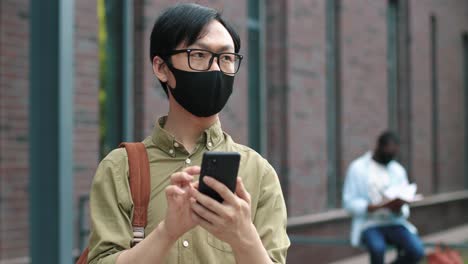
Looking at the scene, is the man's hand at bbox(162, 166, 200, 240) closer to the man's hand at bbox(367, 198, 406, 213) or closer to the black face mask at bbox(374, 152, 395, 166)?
the man's hand at bbox(367, 198, 406, 213)

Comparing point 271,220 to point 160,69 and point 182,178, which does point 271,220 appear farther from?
point 160,69

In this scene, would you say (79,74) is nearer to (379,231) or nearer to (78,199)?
(78,199)

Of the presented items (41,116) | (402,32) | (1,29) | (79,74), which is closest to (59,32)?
(41,116)

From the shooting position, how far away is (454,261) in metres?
6.65

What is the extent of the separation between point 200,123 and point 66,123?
181 cm

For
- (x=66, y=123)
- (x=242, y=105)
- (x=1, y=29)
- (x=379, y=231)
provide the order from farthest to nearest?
(x=242, y=105) < (x=379, y=231) < (x=1, y=29) < (x=66, y=123)

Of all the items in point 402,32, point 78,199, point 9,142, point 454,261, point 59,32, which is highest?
point 402,32

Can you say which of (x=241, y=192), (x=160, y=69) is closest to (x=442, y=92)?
(x=160, y=69)

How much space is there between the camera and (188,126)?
85.0 inches

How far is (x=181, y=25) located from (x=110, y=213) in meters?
0.51

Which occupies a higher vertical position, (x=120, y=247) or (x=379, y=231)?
(x=120, y=247)

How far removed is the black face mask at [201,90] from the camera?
2094mm

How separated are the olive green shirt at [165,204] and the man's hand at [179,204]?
7.0 inches

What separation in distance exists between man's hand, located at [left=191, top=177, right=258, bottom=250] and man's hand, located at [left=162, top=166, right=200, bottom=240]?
17 mm
